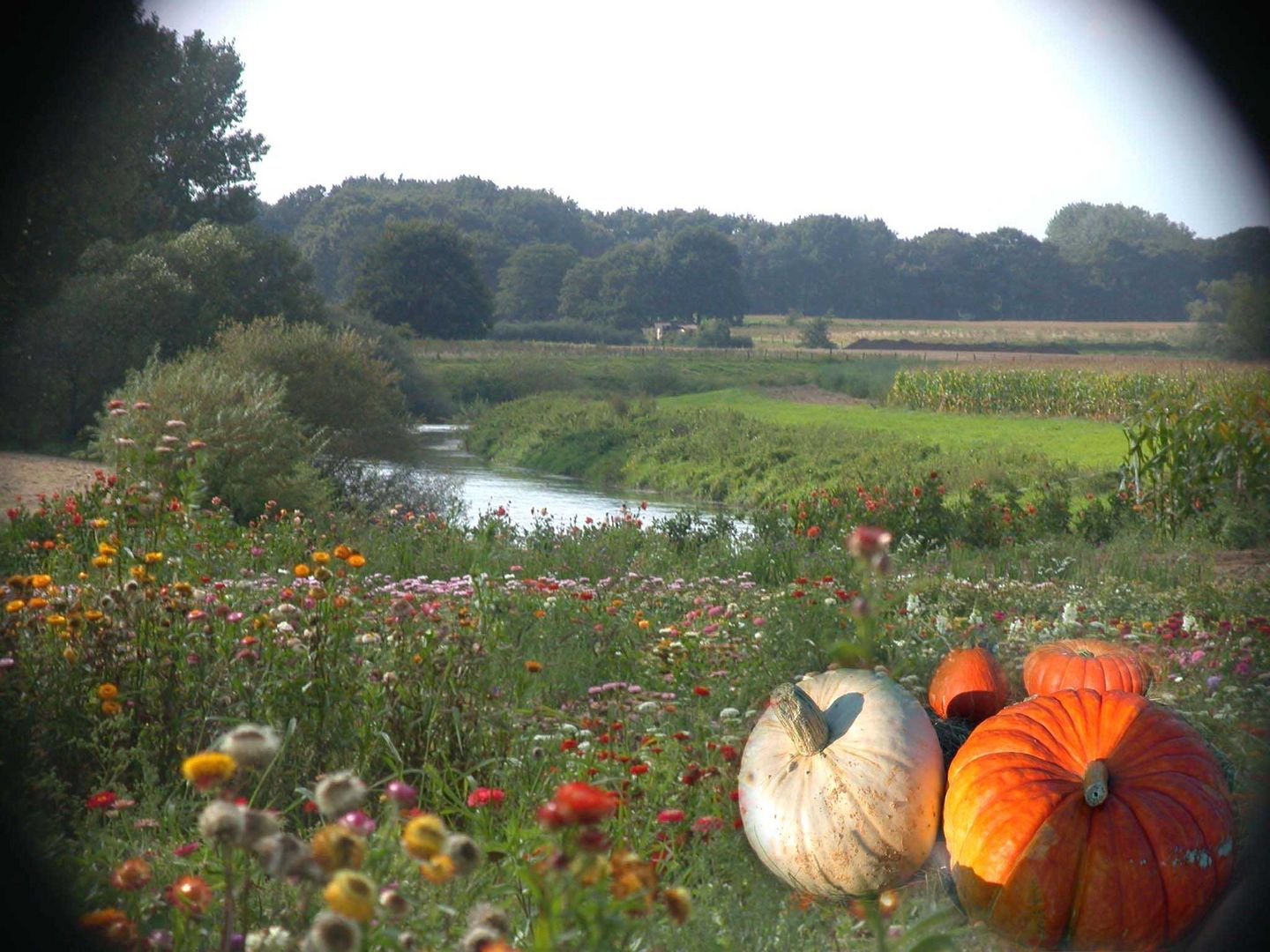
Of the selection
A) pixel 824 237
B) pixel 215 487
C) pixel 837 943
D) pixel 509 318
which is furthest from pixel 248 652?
pixel 824 237

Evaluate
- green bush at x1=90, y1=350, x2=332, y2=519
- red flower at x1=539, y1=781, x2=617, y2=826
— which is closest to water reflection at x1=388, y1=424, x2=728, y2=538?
green bush at x1=90, y1=350, x2=332, y2=519

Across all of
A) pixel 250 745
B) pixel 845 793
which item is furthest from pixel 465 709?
pixel 250 745

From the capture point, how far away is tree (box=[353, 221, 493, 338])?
5984 cm

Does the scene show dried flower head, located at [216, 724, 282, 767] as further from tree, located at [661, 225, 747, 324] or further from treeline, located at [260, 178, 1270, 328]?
tree, located at [661, 225, 747, 324]

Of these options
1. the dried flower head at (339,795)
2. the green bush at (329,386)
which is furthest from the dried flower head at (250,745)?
the green bush at (329,386)

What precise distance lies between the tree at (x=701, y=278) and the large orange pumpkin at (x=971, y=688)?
7517 cm

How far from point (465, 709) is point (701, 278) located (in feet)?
254

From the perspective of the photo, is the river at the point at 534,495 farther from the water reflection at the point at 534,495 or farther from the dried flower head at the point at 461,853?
the dried flower head at the point at 461,853

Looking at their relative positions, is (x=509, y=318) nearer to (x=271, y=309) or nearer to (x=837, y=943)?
(x=271, y=309)

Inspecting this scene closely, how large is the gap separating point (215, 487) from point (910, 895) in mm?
10741

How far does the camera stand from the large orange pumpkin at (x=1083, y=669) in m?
4.82

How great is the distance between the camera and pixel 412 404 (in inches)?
1480

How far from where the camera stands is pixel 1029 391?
34.9 meters

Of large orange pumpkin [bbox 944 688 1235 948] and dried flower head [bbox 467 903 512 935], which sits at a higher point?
dried flower head [bbox 467 903 512 935]
